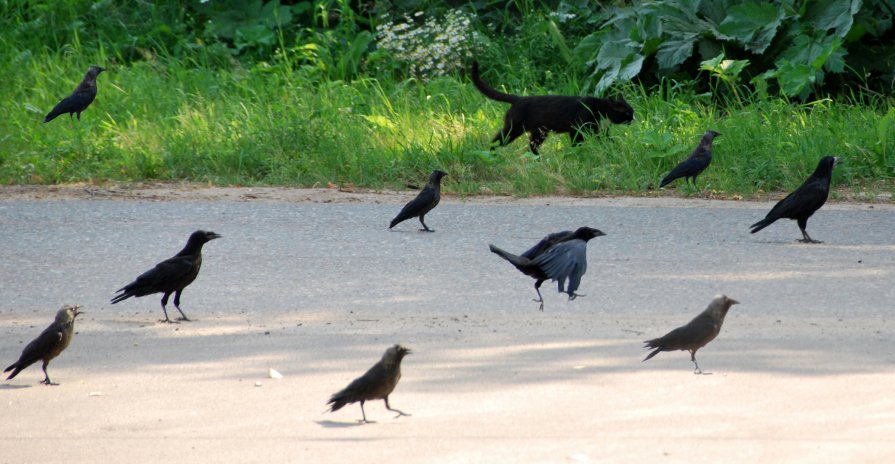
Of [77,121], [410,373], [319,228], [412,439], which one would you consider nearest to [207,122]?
[77,121]

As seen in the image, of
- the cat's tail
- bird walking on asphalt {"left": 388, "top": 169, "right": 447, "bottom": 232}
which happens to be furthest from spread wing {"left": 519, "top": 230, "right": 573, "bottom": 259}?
the cat's tail

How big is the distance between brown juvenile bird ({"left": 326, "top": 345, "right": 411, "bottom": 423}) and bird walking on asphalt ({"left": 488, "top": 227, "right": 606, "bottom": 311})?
1390mm

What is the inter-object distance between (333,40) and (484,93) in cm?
365

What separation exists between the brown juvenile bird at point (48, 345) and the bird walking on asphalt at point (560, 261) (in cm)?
200

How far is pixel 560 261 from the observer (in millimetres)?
5738

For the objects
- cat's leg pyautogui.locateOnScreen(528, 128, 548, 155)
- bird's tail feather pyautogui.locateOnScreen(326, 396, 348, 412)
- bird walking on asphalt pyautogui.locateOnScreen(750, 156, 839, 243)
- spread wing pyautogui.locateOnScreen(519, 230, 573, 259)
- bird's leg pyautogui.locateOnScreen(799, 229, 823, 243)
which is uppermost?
bird's tail feather pyautogui.locateOnScreen(326, 396, 348, 412)

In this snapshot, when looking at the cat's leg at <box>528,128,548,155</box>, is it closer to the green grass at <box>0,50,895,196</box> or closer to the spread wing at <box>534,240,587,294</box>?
the green grass at <box>0,50,895,196</box>

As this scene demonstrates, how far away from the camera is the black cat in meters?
11.5

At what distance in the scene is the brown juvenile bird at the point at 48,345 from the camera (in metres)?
4.89

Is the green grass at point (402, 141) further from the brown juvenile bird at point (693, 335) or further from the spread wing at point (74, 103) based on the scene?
the brown juvenile bird at point (693, 335)

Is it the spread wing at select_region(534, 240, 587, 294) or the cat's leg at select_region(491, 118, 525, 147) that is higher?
the spread wing at select_region(534, 240, 587, 294)

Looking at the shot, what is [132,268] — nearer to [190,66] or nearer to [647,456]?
[647,456]

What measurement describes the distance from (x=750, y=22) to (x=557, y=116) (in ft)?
9.37

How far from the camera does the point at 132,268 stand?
7289 mm
